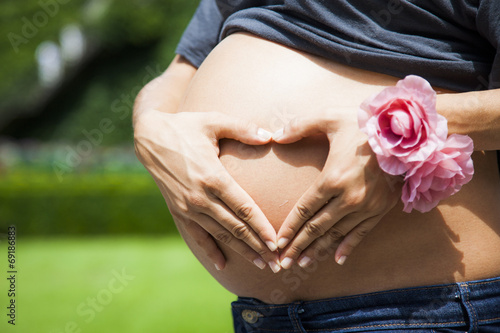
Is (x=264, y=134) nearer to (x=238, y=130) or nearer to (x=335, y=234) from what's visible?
(x=238, y=130)

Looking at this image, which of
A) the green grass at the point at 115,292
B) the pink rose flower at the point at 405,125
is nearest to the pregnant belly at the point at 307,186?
the pink rose flower at the point at 405,125

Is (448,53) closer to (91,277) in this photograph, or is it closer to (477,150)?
(477,150)

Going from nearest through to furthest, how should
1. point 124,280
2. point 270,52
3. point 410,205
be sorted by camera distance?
point 410,205
point 270,52
point 124,280

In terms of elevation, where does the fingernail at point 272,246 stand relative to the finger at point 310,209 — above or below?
below

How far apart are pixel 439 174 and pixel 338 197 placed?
187 millimetres

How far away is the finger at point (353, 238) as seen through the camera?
38.8 inches

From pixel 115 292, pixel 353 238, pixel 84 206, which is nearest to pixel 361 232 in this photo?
pixel 353 238

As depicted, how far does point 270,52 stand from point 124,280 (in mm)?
4809

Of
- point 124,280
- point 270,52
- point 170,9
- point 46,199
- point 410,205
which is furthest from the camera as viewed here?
point 170,9

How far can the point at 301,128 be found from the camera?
101 centimetres

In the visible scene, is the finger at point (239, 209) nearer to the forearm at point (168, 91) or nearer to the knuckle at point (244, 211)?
the knuckle at point (244, 211)

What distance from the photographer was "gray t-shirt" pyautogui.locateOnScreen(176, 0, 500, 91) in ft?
A: 3.45

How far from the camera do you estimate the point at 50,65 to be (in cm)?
1338

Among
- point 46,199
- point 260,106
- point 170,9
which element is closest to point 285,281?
point 260,106
